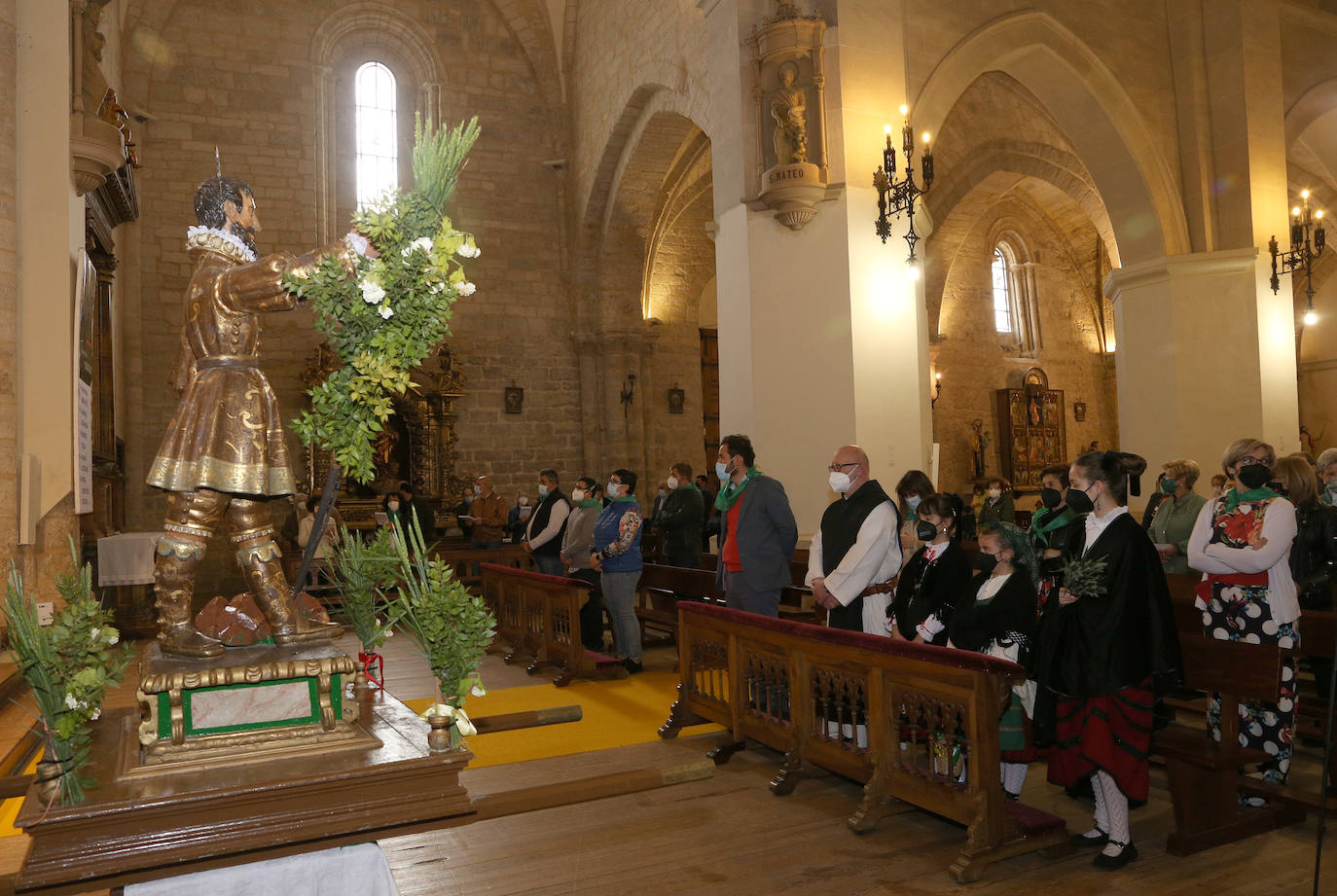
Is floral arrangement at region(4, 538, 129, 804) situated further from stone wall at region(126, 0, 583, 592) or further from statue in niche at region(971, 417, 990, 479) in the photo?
statue in niche at region(971, 417, 990, 479)

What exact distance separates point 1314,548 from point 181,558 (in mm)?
5177

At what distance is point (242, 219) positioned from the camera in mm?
2814

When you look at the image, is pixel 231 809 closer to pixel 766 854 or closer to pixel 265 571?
pixel 265 571

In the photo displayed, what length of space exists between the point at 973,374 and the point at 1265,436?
8110 millimetres

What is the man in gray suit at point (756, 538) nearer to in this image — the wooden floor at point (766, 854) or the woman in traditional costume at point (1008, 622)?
the wooden floor at point (766, 854)

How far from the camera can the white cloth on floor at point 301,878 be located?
93.2 inches

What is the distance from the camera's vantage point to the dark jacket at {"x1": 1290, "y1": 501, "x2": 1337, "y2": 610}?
4.88m

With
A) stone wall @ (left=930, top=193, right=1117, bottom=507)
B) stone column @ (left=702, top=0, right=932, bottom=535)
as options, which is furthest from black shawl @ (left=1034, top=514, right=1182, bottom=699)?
stone wall @ (left=930, top=193, right=1117, bottom=507)

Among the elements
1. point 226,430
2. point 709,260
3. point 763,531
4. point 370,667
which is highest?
point 709,260

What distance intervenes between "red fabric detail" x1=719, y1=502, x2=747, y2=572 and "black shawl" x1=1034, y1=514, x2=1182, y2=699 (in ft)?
7.21

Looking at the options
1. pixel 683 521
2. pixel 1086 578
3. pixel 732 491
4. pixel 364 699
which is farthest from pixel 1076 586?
pixel 683 521

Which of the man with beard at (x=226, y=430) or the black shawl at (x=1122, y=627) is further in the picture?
the black shawl at (x=1122, y=627)

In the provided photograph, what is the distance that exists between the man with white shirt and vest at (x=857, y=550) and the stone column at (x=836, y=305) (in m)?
4.22

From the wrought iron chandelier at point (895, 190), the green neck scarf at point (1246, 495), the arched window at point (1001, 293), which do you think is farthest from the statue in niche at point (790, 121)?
the arched window at point (1001, 293)
